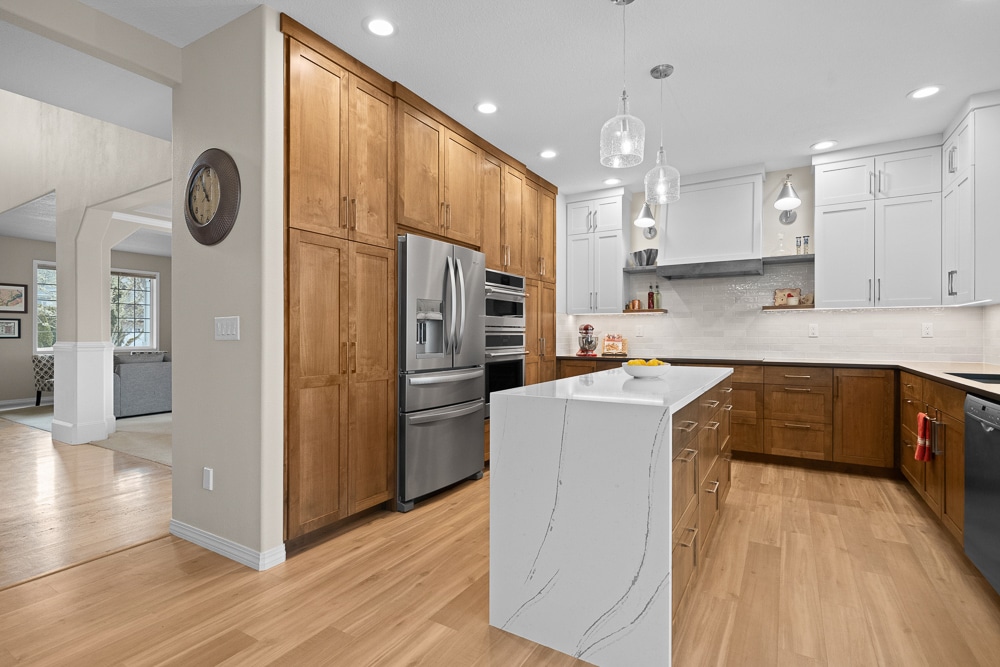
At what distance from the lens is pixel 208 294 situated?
268 centimetres

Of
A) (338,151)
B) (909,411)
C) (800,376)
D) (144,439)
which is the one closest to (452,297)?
(338,151)

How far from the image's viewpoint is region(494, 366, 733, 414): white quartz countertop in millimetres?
1802

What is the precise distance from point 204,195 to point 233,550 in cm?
179

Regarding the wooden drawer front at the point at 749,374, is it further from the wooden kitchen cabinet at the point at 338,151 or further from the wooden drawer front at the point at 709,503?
the wooden kitchen cabinet at the point at 338,151

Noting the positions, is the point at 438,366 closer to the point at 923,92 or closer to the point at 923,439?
the point at 923,439

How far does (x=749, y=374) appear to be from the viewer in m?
4.45

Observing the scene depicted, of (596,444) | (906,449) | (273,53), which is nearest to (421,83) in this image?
(273,53)

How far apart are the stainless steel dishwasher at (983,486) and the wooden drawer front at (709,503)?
3.39 feet

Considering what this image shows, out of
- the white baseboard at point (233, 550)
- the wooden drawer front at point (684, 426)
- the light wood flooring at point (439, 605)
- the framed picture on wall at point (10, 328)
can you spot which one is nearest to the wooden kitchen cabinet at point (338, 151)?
the white baseboard at point (233, 550)

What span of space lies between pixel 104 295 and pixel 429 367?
4177 mm

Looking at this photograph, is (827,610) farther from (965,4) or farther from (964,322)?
(964,322)

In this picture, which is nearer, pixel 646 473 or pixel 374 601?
pixel 646 473

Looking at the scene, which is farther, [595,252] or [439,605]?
[595,252]

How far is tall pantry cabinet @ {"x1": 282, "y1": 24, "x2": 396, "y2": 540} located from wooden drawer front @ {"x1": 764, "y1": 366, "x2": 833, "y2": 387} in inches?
124
